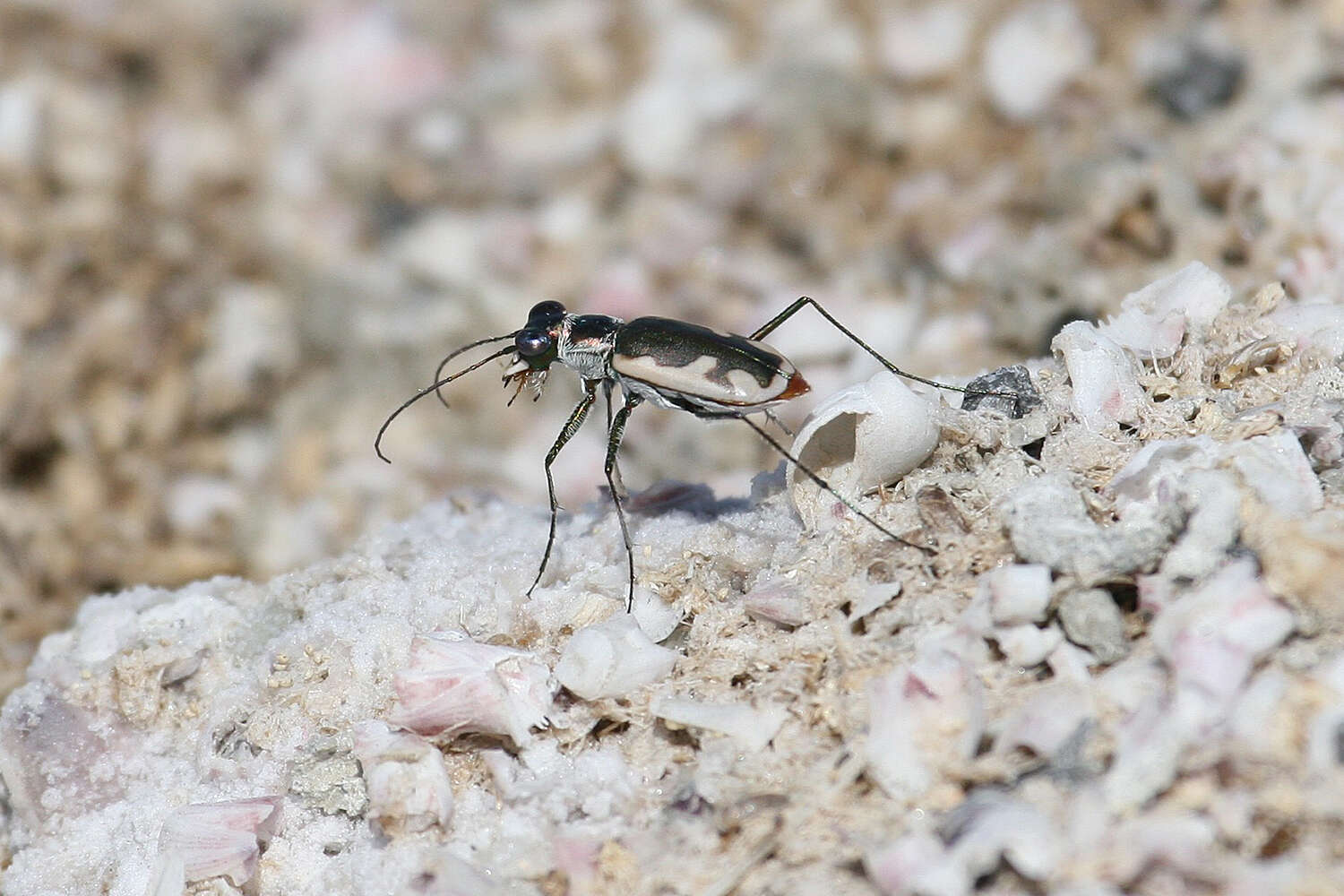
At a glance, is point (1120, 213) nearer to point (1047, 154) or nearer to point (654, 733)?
point (1047, 154)

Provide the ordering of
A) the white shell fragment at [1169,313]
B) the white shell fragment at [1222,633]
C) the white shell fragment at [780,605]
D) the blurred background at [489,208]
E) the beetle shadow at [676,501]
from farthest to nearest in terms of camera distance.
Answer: the blurred background at [489,208] → the beetle shadow at [676,501] → the white shell fragment at [1169,313] → the white shell fragment at [780,605] → the white shell fragment at [1222,633]

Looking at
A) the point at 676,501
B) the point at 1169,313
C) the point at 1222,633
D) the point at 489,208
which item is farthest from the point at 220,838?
the point at 489,208

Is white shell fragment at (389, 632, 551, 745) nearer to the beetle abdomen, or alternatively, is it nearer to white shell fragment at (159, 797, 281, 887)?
white shell fragment at (159, 797, 281, 887)

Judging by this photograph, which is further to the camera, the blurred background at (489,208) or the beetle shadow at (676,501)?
the blurred background at (489,208)

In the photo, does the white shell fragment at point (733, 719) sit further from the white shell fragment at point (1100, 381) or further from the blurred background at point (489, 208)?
the blurred background at point (489, 208)

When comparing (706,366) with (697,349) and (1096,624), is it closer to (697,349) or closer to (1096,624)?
(697,349)

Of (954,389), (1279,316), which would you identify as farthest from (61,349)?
(1279,316)

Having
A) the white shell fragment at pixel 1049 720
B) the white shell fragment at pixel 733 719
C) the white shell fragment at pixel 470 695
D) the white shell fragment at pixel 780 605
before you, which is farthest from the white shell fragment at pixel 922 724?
the white shell fragment at pixel 470 695
